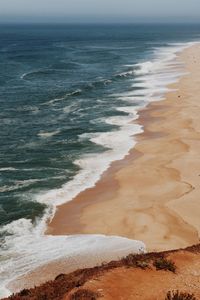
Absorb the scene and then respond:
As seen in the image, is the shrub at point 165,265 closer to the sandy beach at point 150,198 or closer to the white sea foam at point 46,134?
the sandy beach at point 150,198

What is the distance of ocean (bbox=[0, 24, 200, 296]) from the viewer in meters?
23.6

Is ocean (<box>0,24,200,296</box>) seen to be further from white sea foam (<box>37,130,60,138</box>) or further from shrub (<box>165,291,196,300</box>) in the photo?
shrub (<box>165,291,196,300</box>)

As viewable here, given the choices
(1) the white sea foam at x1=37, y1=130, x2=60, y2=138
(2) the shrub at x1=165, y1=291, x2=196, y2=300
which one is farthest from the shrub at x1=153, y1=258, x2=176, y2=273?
(1) the white sea foam at x1=37, y1=130, x2=60, y2=138

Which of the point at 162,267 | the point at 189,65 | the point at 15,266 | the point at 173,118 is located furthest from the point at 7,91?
the point at 162,267

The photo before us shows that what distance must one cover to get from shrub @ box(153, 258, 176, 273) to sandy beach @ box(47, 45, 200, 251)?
560 cm

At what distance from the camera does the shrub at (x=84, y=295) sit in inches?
551

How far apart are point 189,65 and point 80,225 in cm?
7160

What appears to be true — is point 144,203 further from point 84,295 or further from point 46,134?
point 46,134

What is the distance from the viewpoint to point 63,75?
80.4 meters

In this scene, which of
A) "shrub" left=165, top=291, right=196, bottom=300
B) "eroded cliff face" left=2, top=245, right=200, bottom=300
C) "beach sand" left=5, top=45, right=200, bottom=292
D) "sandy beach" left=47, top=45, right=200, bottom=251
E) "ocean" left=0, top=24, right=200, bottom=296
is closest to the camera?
"shrub" left=165, top=291, right=196, bottom=300

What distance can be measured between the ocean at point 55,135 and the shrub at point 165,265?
6378 mm

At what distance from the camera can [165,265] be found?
16.3 meters

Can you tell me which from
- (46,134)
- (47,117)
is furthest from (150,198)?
(47,117)

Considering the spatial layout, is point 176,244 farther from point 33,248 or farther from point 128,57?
point 128,57
